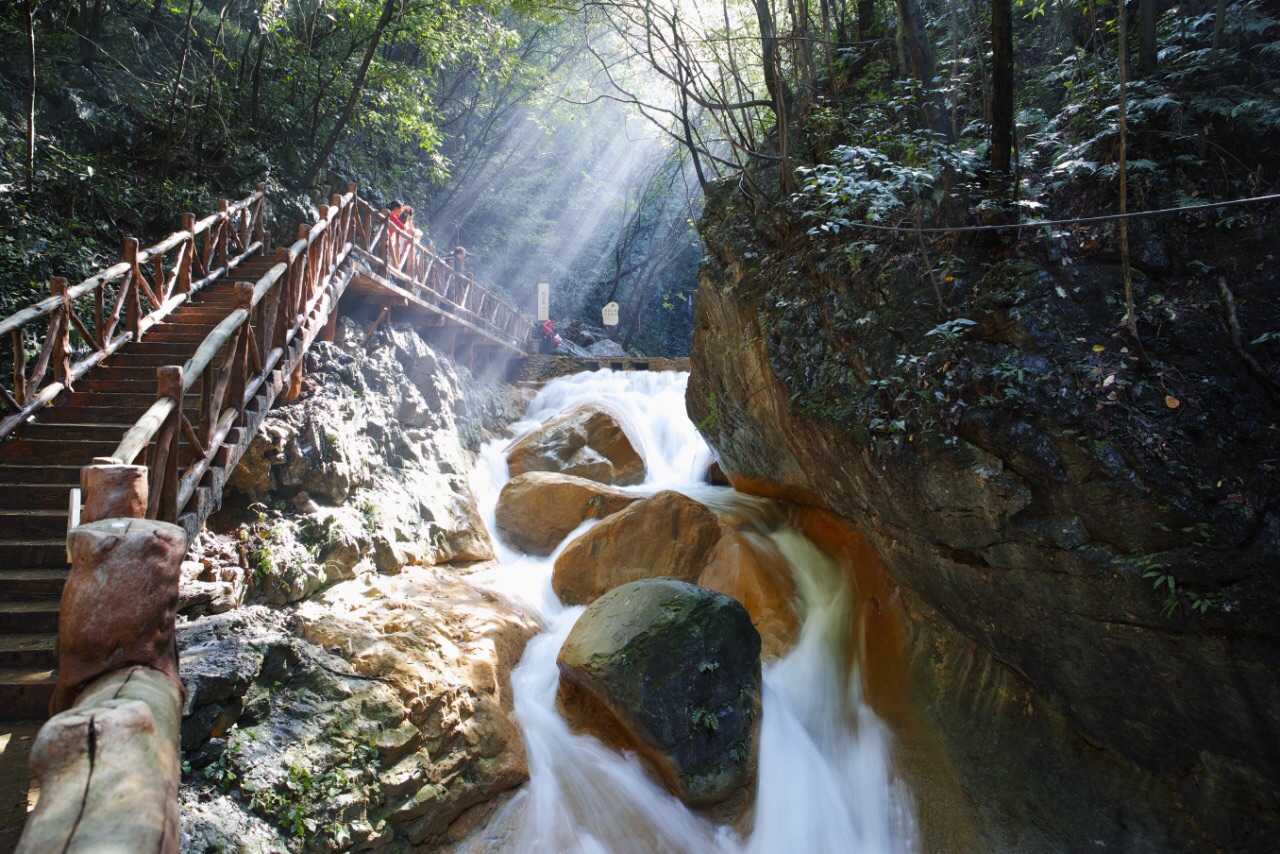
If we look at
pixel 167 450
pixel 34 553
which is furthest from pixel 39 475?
pixel 167 450

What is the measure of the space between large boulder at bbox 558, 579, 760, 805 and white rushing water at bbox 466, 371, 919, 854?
210 millimetres

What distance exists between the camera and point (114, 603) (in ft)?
6.90

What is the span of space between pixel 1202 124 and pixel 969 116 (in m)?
1.94

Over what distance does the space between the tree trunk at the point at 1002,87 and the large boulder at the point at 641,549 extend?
14.2 ft

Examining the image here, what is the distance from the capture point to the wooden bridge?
12.4 ft

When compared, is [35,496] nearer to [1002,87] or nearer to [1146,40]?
[1002,87]

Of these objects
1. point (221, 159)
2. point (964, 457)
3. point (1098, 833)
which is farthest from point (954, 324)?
point (221, 159)

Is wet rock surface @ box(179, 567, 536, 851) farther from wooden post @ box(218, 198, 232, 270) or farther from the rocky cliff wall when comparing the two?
wooden post @ box(218, 198, 232, 270)

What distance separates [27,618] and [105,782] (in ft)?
10.5

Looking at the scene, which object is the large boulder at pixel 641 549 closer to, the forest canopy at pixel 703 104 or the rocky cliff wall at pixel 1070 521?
the rocky cliff wall at pixel 1070 521

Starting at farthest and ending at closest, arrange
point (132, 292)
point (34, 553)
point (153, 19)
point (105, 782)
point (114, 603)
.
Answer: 1. point (153, 19)
2. point (132, 292)
3. point (34, 553)
4. point (114, 603)
5. point (105, 782)

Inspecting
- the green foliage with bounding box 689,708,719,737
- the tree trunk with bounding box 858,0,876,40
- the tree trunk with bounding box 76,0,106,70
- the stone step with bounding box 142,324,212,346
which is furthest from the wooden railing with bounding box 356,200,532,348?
the green foliage with bounding box 689,708,719,737

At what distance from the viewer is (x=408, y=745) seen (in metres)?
4.39

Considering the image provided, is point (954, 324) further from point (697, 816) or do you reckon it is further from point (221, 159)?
point (221, 159)
